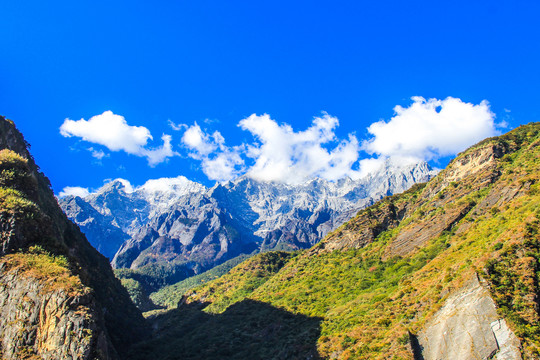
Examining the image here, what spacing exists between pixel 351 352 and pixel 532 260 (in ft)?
97.4

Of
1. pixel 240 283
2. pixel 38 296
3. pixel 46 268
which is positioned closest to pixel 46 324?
pixel 38 296

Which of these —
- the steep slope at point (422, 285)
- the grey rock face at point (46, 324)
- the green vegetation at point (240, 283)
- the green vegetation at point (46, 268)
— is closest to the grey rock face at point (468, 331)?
the steep slope at point (422, 285)

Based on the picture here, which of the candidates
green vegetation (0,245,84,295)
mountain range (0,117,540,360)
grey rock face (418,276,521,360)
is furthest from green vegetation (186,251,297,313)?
grey rock face (418,276,521,360)

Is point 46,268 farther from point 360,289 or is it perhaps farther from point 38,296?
point 360,289

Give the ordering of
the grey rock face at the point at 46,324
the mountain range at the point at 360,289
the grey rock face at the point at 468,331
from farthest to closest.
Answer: the mountain range at the point at 360,289 → the grey rock face at the point at 46,324 → the grey rock face at the point at 468,331

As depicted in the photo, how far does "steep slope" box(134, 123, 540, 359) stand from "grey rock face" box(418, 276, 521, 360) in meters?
0.12

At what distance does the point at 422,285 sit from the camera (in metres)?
51.2

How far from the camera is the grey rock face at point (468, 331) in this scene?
104 feet

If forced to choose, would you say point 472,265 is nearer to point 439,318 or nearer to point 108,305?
point 439,318

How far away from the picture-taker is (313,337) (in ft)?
210

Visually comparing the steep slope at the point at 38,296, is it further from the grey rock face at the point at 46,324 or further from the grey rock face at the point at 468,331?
the grey rock face at the point at 468,331

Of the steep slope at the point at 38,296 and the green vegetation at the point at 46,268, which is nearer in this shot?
the steep slope at the point at 38,296

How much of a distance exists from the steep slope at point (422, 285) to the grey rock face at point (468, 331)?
0.12m

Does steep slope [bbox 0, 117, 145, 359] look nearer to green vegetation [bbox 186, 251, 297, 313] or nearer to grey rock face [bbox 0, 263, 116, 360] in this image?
grey rock face [bbox 0, 263, 116, 360]
